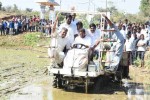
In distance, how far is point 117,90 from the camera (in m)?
12.3

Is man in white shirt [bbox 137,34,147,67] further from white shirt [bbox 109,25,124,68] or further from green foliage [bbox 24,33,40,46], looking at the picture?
green foliage [bbox 24,33,40,46]

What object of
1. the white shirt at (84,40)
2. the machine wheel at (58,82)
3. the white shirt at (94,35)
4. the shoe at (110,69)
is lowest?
the machine wheel at (58,82)

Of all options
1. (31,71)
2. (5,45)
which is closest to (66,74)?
(31,71)

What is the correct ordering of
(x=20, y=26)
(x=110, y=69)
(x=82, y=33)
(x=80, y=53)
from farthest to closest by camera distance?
(x=20, y=26) → (x=110, y=69) → (x=82, y=33) → (x=80, y=53)

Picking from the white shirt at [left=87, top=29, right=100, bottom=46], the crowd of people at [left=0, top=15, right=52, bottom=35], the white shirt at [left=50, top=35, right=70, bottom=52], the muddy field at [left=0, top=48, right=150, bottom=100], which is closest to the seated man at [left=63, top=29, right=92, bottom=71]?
the white shirt at [left=87, top=29, right=100, bottom=46]

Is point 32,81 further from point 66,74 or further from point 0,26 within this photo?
point 0,26

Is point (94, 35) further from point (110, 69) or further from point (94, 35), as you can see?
point (110, 69)

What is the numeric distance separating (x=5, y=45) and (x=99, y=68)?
1940cm

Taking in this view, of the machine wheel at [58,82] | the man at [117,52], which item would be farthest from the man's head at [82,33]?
the machine wheel at [58,82]

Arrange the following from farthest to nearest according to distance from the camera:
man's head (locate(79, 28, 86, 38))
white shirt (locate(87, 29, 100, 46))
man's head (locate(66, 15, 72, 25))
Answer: man's head (locate(66, 15, 72, 25)) → white shirt (locate(87, 29, 100, 46)) → man's head (locate(79, 28, 86, 38))

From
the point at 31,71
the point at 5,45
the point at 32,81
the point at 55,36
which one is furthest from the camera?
the point at 5,45

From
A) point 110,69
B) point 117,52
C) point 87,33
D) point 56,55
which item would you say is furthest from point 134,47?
point 56,55

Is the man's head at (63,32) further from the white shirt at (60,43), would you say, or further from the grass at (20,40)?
the grass at (20,40)

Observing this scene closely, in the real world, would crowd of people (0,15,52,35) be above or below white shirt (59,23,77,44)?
below
